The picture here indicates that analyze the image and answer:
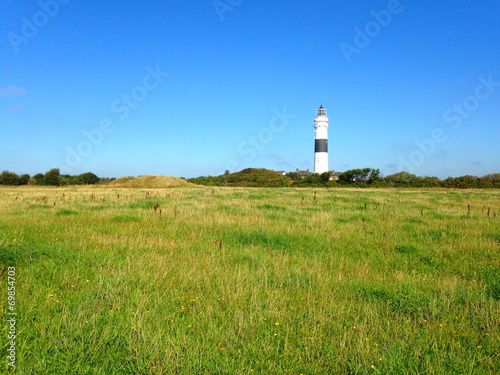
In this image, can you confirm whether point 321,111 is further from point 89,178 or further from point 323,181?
point 89,178

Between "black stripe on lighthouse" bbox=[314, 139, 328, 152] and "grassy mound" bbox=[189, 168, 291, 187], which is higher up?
"black stripe on lighthouse" bbox=[314, 139, 328, 152]

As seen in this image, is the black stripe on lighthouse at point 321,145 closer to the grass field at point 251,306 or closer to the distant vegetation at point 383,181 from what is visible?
the distant vegetation at point 383,181

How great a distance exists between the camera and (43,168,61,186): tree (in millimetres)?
58688

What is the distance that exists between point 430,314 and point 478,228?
28.8 ft

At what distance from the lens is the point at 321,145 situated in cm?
9075

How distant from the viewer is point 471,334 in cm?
370

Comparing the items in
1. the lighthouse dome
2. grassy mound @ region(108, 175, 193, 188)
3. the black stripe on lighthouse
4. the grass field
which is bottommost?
the grass field

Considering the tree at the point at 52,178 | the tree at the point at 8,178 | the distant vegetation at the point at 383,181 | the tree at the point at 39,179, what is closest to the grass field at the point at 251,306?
the distant vegetation at the point at 383,181

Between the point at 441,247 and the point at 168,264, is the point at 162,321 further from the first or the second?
the point at 441,247

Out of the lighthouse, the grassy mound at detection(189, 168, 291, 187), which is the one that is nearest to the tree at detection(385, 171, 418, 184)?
the grassy mound at detection(189, 168, 291, 187)

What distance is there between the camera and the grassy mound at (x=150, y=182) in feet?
203

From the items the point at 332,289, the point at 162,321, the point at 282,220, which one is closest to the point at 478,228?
the point at 282,220

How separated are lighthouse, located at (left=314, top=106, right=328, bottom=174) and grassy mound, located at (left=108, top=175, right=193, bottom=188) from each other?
41.0m

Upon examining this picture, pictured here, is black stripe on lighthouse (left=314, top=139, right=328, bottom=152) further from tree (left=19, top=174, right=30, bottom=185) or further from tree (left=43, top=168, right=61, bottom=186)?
tree (left=19, top=174, right=30, bottom=185)
